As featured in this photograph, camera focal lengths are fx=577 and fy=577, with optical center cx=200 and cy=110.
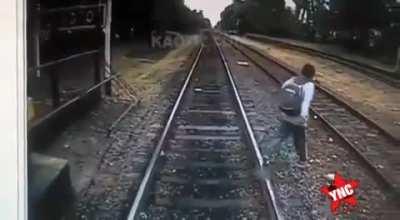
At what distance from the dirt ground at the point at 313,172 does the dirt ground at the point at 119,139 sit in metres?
0.38

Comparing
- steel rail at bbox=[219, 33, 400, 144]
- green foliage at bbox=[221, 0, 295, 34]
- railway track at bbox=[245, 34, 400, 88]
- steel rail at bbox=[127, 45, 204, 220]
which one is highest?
green foliage at bbox=[221, 0, 295, 34]

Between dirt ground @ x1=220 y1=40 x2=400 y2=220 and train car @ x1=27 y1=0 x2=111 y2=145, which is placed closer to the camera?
train car @ x1=27 y1=0 x2=111 y2=145

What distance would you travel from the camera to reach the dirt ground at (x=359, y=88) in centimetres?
186

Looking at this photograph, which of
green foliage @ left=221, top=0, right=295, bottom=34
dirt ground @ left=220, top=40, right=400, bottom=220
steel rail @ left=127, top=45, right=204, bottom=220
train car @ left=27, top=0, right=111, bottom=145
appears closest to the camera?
train car @ left=27, top=0, right=111, bottom=145

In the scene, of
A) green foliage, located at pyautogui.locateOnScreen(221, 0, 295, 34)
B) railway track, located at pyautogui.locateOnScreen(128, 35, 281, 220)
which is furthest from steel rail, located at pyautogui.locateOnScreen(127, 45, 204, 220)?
green foliage, located at pyautogui.locateOnScreen(221, 0, 295, 34)

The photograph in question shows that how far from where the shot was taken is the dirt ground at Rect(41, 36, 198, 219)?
187cm

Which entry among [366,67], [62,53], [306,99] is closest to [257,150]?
[306,99]

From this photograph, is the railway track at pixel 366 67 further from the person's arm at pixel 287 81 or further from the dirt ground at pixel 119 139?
the dirt ground at pixel 119 139

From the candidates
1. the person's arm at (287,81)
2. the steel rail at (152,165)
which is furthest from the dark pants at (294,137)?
the steel rail at (152,165)

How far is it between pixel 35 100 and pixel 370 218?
109 centimetres

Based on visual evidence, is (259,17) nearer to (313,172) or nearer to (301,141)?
(301,141)

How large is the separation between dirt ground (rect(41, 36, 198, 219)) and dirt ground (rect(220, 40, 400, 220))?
0.38 m

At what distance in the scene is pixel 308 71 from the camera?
1932 millimetres

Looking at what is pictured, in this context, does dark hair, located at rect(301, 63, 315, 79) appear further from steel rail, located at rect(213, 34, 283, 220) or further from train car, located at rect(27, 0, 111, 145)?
train car, located at rect(27, 0, 111, 145)
